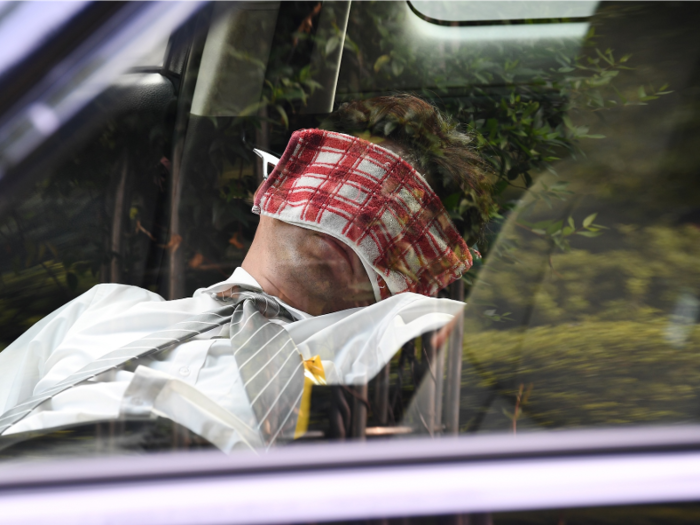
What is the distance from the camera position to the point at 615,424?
0.77 m

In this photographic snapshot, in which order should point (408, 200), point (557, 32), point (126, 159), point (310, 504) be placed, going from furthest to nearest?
point (126, 159) < point (408, 200) < point (557, 32) < point (310, 504)

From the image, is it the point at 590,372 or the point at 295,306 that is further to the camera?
the point at 295,306

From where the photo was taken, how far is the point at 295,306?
1.57 m

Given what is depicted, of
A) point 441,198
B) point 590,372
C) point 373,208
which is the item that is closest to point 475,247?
point 441,198

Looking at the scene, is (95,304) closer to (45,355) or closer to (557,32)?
(45,355)

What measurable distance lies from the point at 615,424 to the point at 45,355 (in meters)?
1.47

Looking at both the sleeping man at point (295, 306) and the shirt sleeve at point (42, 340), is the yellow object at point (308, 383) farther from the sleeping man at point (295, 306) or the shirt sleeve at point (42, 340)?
the shirt sleeve at point (42, 340)

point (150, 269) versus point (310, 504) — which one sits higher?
point (150, 269)

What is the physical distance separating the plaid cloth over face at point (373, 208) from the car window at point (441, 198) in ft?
0.18

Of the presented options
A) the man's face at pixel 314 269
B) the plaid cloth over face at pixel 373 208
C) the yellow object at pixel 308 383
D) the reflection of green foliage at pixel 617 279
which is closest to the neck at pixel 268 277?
the man's face at pixel 314 269

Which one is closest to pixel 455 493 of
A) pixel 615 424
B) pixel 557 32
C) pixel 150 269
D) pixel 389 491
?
pixel 389 491

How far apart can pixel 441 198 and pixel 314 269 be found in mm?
420

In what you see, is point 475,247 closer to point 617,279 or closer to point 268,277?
point 617,279

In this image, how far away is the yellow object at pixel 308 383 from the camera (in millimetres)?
789
